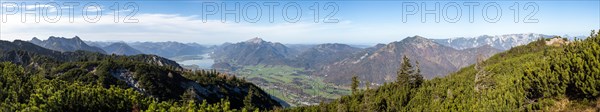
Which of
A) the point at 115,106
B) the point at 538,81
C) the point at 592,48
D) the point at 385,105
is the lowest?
the point at 385,105

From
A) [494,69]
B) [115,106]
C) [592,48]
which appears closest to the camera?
[592,48]

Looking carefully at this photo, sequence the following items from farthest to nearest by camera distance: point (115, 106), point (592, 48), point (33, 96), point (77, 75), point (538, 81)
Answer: point (77, 75) → point (115, 106) → point (33, 96) → point (538, 81) → point (592, 48)

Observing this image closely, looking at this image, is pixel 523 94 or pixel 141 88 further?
pixel 141 88

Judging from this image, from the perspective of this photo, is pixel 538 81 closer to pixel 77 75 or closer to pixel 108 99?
pixel 108 99

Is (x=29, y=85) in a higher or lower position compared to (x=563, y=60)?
lower

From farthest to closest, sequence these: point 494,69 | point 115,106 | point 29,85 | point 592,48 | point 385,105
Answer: point 385,105 < point 494,69 < point 29,85 < point 115,106 < point 592,48

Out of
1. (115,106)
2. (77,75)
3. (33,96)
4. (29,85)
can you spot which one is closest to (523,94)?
(115,106)

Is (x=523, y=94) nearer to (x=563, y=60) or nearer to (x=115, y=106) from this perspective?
(x=563, y=60)

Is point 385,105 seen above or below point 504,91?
below

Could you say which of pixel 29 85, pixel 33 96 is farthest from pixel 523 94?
pixel 29 85
